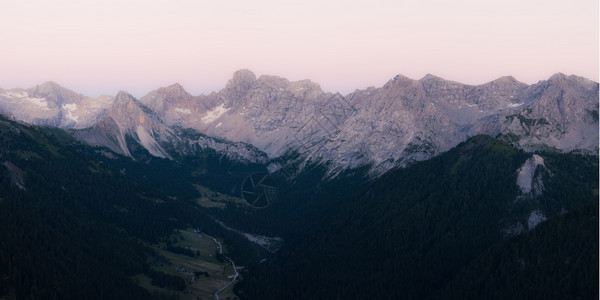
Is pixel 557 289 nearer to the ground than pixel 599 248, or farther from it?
nearer to the ground

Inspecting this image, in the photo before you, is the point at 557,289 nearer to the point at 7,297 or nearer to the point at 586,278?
the point at 586,278

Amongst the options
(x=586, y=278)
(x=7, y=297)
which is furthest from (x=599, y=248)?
(x=7, y=297)

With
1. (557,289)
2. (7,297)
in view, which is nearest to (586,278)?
(557,289)

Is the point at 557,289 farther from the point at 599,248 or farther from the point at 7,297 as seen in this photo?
the point at 7,297

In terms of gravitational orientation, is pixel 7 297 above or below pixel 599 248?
below

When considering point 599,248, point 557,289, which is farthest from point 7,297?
point 599,248
